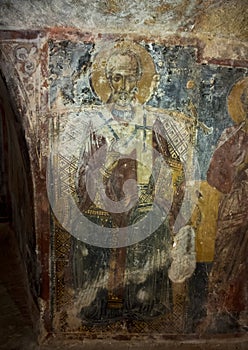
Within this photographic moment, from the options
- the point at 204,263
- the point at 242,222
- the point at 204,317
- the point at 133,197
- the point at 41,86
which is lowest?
the point at 204,317

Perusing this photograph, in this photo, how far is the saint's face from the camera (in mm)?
2945

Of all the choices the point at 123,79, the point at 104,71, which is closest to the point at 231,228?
the point at 123,79

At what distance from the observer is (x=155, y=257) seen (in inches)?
131

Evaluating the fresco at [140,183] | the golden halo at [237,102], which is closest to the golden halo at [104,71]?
the fresco at [140,183]

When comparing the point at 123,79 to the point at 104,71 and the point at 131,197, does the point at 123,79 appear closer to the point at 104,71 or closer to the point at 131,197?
the point at 104,71

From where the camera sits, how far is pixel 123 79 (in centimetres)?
297

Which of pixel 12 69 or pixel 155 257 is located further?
pixel 155 257

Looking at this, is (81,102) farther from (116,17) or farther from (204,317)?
(204,317)

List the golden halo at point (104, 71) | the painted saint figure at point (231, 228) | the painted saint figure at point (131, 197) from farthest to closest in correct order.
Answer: the painted saint figure at point (231, 228)
the painted saint figure at point (131, 197)
the golden halo at point (104, 71)

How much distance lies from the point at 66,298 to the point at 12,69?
5.42ft

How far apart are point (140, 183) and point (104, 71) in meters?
0.80

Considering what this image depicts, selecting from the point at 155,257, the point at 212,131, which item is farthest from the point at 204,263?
the point at 212,131

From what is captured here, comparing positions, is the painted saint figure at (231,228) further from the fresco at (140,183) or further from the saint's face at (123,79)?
the saint's face at (123,79)

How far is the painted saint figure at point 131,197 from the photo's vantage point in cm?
303
